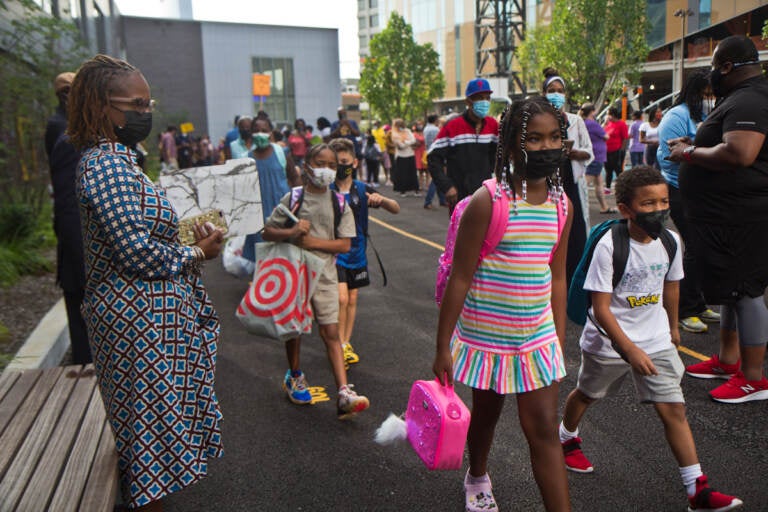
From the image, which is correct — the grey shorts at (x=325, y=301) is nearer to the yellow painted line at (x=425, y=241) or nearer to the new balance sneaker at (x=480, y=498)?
the new balance sneaker at (x=480, y=498)

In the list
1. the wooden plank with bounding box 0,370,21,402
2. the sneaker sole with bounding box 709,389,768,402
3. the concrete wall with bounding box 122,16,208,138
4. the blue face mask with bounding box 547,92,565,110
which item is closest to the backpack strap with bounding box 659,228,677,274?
the sneaker sole with bounding box 709,389,768,402

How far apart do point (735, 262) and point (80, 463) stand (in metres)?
3.80

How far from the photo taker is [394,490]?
3322 millimetres

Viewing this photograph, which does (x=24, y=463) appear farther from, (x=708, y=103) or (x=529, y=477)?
(x=708, y=103)

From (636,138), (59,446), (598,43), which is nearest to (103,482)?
(59,446)

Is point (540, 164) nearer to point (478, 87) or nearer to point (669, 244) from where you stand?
point (669, 244)

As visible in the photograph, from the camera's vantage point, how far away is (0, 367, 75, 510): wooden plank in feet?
8.76

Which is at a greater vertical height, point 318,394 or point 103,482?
point 103,482

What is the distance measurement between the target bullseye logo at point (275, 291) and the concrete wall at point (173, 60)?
121 ft

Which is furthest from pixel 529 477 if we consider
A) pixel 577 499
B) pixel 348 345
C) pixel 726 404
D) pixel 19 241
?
pixel 19 241

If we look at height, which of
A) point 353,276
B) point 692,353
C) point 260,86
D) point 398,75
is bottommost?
point 692,353

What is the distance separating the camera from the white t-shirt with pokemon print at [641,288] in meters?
3.10

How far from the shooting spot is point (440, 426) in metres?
2.49

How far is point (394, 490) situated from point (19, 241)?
7335 mm
